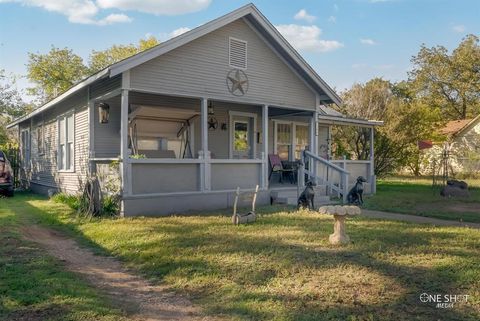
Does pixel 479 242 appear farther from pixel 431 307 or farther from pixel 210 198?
pixel 210 198

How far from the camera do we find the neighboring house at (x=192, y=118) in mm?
9688

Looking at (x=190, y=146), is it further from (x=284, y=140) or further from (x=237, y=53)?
(x=284, y=140)

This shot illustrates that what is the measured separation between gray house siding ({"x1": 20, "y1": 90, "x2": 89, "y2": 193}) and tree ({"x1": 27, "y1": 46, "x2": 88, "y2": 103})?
17688 millimetres

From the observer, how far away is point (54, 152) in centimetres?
1480

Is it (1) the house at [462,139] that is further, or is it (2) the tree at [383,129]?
(1) the house at [462,139]

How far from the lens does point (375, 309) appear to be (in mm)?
3775

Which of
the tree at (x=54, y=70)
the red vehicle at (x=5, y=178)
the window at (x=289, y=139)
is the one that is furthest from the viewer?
the tree at (x=54, y=70)

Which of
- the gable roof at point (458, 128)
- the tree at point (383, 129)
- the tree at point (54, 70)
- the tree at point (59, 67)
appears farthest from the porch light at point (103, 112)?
the gable roof at point (458, 128)

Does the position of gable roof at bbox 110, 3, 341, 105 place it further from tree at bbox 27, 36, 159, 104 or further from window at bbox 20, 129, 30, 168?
tree at bbox 27, 36, 159, 104

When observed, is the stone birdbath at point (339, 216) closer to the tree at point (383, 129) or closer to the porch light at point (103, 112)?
the porch light at point (103, 112)

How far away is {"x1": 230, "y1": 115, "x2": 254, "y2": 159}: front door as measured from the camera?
45.7 ft

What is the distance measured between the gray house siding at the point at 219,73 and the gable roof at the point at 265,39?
8.7 inches

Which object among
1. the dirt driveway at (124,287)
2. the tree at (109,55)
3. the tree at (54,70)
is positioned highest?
the tree at (109,55)

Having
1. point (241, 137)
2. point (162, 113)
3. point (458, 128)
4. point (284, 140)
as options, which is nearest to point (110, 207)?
point (162, 113)
